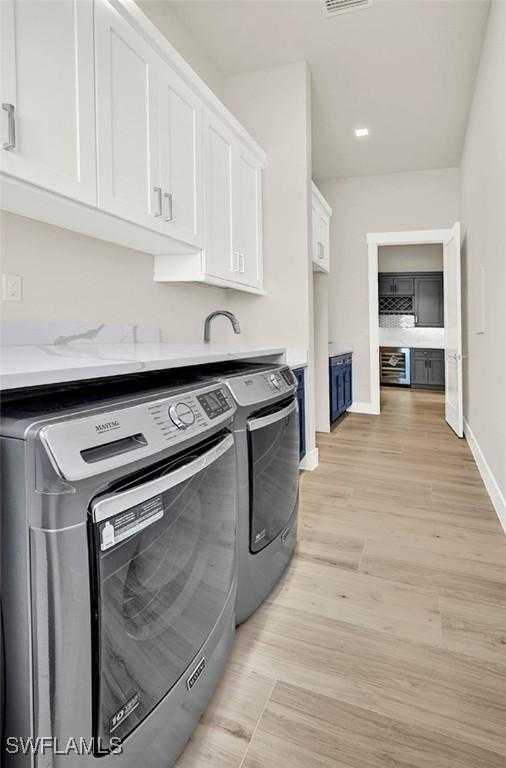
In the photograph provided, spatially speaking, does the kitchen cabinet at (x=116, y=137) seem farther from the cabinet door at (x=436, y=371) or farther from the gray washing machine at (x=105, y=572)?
the cabinet door at (x=436, y=371)

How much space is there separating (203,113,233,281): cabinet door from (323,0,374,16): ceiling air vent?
3.36 ft

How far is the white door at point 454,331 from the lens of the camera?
14.5ft

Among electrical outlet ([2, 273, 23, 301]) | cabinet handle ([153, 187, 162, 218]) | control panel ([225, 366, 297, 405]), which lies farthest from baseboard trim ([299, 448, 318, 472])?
electrical outlet ([2, 273, 23, 301])

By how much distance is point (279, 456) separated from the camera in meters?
1.77

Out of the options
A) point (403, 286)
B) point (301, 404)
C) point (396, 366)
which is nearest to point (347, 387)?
point (301, 404)

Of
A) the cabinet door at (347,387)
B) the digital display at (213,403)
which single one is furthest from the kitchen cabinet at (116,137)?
the cabinet door at (347,387)

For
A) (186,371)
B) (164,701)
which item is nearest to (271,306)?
(186,371)

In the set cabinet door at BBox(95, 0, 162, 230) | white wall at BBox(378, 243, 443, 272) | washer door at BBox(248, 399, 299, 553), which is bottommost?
washer door at BBox(248, 399, 299, 553)

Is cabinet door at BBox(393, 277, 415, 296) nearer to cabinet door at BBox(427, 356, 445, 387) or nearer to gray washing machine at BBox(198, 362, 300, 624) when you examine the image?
cabinet door at BBox(427, 356, 445, 387)

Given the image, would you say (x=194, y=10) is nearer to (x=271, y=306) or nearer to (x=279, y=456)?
(x=271, y=306)

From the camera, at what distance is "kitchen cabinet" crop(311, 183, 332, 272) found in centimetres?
415

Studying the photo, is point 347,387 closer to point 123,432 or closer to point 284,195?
point 284,195

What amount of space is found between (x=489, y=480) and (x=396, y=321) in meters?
6.31

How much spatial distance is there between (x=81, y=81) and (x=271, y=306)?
212 centimetres
